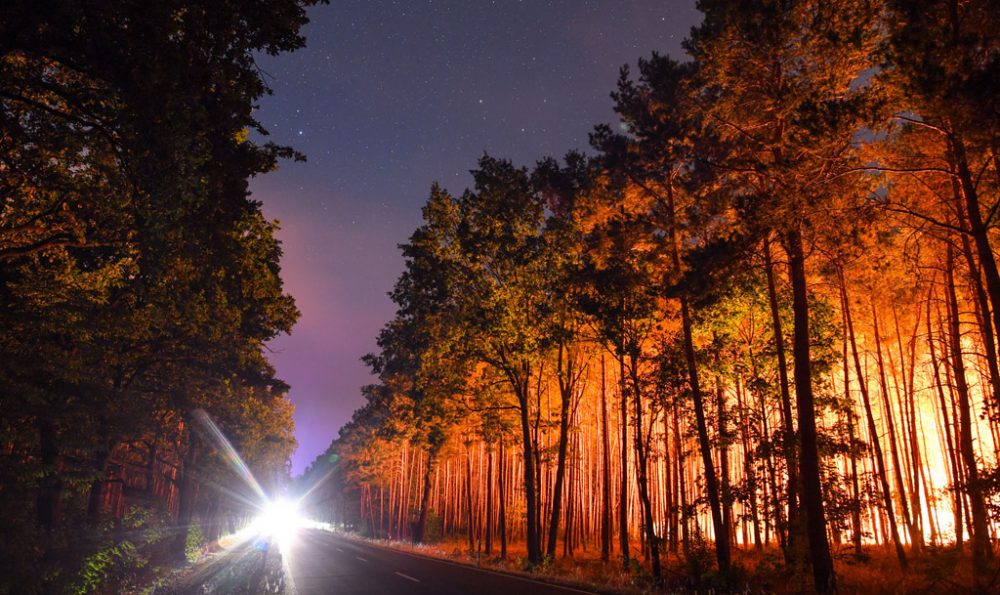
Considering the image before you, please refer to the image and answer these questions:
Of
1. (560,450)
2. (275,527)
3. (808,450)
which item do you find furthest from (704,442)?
(275,527)

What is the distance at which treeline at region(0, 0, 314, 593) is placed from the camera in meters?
6.16

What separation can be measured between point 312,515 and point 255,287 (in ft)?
576

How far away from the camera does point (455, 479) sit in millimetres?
49781

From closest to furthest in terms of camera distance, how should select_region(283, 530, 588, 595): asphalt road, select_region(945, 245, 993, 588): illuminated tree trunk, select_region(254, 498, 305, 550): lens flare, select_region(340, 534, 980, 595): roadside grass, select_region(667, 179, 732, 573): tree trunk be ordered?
1. select_region(340, 534, 980, 595): roadside grass
2. select_region(945, 245, 993, 588): illuminated tree trunk
3. select_region(283, 530, 588, 595): asphalt road
4. select_region(667, 179, 732, 573): tree trunk
5. select_region(254, 498, 305, 550): lens flare

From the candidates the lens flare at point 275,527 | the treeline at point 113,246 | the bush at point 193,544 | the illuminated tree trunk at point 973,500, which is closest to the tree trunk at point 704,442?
the illuminated tree trunk at point 973,500

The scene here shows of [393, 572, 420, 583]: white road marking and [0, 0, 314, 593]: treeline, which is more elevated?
[0, 0, 314, 593]: treeline

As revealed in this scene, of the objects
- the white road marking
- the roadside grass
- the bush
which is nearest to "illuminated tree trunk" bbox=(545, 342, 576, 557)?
the roadside grass

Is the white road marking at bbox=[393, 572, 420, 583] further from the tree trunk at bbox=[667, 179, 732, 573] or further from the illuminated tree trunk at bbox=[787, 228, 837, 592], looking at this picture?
the illuminated tree trunk at bbox=[787, 228, 837, 592]

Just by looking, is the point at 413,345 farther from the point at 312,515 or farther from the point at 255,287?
the point at 312,515

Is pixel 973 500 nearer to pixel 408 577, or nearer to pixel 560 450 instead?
pixel 560 450

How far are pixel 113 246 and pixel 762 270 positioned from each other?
17936 millimetres

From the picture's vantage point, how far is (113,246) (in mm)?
12789

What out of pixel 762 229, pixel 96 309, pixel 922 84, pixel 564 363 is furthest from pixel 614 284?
pixel 96 309

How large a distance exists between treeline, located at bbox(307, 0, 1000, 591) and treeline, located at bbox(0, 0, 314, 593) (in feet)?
29.4
